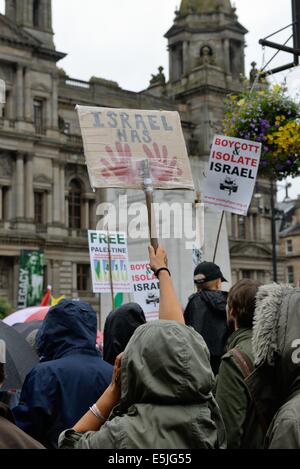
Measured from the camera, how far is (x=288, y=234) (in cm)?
6912

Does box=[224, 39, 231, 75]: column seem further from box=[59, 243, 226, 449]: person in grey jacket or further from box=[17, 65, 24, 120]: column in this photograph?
box=[59, 243, 226, 449]: person in grey jacket

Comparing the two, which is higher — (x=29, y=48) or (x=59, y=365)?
(x=29, y=48)

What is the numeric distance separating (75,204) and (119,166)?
38501mm

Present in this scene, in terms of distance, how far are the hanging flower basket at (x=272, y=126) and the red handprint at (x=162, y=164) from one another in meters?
3.57

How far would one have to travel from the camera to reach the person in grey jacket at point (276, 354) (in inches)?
121

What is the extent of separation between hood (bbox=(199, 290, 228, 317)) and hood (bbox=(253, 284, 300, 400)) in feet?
8.88

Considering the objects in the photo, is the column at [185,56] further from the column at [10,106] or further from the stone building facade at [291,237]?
the stone building facade at [291,237]

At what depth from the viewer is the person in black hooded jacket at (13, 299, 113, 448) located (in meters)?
4.27

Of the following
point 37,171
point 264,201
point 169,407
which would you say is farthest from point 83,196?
point 169,407

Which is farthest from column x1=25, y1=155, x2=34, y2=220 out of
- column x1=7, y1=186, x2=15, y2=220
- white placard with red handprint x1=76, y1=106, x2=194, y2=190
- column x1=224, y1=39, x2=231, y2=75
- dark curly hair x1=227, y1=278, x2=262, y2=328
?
dark curly hair x1=227, y1=278, x2=262, y2=328

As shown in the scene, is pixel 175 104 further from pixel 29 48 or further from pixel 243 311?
pixel 243 311

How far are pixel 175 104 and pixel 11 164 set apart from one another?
14939mm

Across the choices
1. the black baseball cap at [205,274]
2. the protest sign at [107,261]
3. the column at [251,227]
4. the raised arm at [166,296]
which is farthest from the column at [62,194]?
the raised arm at [166,296]

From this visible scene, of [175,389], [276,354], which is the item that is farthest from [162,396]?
[276,354]
